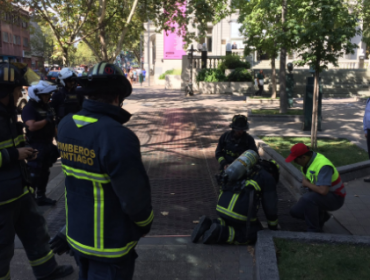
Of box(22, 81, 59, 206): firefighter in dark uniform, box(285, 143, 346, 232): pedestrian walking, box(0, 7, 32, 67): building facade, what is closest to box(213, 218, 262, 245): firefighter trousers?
box(285, 143, 346, 232): pedestrian walking

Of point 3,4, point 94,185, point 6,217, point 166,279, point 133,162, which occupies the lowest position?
point 166,279

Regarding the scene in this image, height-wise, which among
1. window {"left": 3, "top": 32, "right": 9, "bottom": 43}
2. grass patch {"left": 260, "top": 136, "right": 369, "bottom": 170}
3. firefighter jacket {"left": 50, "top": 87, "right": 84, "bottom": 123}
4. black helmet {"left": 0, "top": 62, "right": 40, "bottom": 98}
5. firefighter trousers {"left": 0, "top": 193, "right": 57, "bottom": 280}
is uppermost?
window {"left": 3, "top": 32, "right": 9, "bottom": 43}

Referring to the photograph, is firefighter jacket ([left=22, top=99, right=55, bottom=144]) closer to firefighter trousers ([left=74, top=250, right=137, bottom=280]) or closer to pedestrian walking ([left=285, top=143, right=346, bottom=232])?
pedestrian walking ([left=285, top=143, right=346, bottom=232])

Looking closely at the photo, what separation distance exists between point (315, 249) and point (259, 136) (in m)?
6.92

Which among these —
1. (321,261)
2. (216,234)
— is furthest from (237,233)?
(321,261)

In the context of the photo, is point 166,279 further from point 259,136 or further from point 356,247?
point 259,136

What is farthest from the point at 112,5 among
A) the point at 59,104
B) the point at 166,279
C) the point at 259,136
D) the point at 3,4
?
the point at 166,279

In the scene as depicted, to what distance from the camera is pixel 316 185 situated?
4.68 metres

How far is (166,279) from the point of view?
3.92 meters

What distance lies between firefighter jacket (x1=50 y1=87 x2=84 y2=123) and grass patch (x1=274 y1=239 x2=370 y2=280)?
3677 millimetres

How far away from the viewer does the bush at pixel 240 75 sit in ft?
84.0

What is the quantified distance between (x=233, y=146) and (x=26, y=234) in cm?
350

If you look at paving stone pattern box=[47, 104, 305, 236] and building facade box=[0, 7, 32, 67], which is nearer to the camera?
paving stone pattern box=[47, 104, 305, 236]

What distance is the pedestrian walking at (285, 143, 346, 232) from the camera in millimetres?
4656
